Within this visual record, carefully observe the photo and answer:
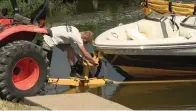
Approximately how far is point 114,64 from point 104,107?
3825mm

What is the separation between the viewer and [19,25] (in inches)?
296

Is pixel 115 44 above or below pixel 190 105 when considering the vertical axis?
above

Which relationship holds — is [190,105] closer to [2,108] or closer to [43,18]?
[43,18]

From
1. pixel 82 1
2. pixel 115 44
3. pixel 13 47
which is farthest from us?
pixel 82 1

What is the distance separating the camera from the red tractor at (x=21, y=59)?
712 centimetres

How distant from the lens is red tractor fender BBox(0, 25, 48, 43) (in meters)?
7.27

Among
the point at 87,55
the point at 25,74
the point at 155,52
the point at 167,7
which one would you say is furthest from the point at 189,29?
the point at 25,74

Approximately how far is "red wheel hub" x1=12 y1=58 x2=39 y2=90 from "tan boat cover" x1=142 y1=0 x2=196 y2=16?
4.12 meters

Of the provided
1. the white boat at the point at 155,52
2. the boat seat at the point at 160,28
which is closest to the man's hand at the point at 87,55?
the white boat at the point at 155,52

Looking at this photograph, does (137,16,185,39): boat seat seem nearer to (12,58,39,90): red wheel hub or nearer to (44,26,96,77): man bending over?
(44,26,96,77): man bending over

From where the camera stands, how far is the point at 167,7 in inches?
416

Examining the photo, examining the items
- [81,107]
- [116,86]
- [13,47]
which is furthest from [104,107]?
[116,86]

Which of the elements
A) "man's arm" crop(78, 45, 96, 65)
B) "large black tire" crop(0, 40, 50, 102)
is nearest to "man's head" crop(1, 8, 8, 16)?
"large black tire" crop(0, 40, 50, 102)

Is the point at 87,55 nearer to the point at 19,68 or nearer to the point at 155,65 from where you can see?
the point at 155,65
